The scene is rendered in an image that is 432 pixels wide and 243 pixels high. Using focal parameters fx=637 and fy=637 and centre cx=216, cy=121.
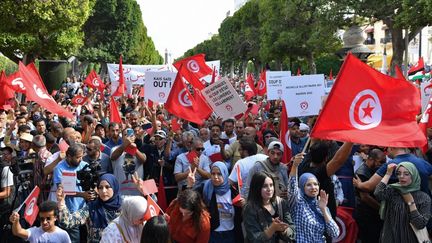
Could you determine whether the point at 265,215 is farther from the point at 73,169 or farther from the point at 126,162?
the point at 126,162

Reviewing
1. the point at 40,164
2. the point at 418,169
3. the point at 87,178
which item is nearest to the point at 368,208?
the point at 418,169

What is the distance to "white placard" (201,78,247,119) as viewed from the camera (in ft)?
32.0

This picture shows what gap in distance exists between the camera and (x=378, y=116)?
555 cm

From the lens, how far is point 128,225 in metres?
4.85

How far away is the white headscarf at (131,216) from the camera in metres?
4.82

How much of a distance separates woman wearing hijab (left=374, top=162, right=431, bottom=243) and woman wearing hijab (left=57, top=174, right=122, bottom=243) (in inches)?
96.2

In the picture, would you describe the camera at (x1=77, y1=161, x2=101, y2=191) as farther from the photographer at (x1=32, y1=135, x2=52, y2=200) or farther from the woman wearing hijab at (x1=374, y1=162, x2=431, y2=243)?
the woman wearing hijab at (x1=374, y1=162, x2=431, y2=243)

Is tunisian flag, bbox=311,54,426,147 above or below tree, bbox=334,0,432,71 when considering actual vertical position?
below

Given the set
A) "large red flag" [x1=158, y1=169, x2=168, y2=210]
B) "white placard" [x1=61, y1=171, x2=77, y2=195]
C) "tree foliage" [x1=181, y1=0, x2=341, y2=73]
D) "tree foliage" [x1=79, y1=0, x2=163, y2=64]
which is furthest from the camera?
"tree foliage" [x1=79, y1=0, x2=163, y2=64]

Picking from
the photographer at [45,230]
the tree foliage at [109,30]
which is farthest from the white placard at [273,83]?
the tree foliage at [109,30]

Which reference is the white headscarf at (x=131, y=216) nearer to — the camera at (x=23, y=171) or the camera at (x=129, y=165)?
the camera at (x=129, y=165)

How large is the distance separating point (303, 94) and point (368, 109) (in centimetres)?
515

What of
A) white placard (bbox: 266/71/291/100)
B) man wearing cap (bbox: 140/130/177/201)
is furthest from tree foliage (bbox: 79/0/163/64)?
man wearing cap (bbox: 140/130/177/201)

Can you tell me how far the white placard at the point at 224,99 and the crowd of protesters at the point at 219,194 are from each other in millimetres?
1336
